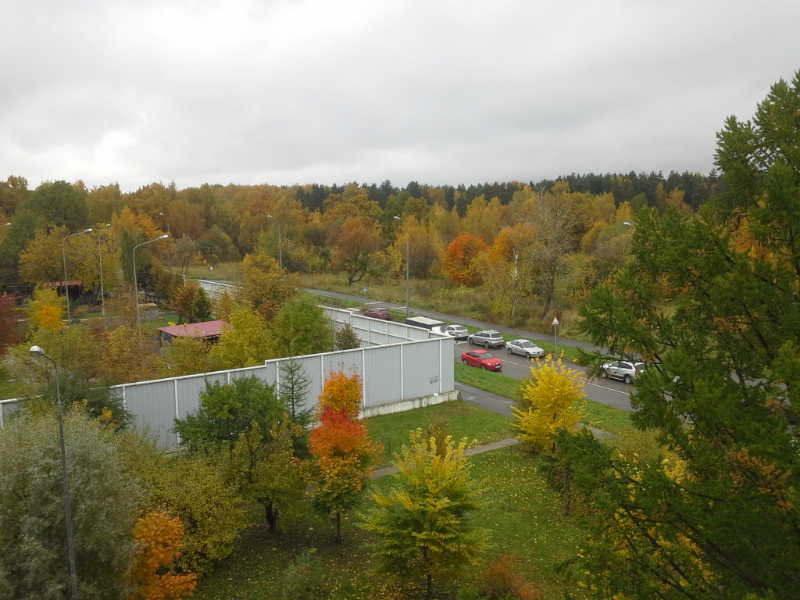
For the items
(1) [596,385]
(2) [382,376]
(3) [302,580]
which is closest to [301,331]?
(2) [382,376]

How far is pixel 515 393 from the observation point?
2180 centimetres

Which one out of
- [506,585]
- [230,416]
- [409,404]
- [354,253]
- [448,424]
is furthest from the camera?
[354,253]

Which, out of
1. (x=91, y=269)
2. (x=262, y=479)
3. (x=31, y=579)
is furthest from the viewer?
(x=91, y=269)

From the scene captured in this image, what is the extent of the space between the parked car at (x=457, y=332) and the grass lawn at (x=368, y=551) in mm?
21704

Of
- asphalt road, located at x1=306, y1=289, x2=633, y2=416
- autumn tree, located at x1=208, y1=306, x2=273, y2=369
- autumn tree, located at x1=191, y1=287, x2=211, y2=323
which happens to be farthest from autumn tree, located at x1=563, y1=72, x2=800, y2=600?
autumn tree, located at x1=191, y1=287, x2=211, y2=323

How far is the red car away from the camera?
32062mm

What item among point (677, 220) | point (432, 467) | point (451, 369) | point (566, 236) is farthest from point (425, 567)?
point (566, 236)

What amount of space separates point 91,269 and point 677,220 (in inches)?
2001

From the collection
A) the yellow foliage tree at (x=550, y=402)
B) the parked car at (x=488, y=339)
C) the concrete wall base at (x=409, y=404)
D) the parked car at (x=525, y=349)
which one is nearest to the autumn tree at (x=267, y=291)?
the parked car at (x=488, y=339)

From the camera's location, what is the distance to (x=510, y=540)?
14508 mm

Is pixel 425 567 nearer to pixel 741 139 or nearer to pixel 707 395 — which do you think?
pixel 707 395

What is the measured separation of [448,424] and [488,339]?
15.2 metres

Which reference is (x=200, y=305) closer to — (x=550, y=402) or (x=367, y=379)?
(x=367, y=379)

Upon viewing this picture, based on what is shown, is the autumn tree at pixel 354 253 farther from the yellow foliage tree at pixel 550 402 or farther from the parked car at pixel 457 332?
the yellow foliage tree at pixel 550 402
